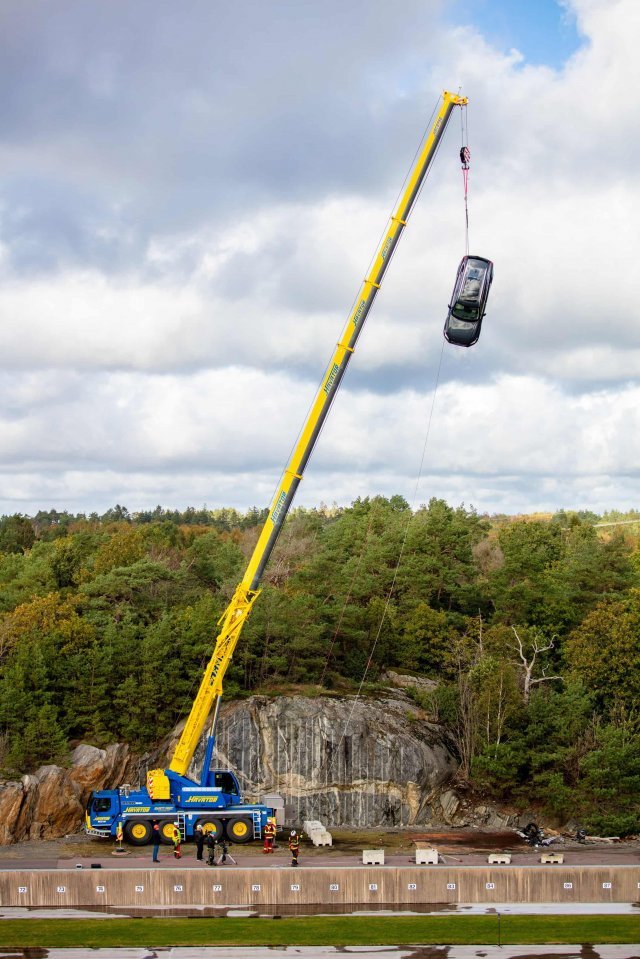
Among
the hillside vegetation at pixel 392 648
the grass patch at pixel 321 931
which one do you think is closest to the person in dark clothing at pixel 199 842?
the grass patch at pixel 321 931

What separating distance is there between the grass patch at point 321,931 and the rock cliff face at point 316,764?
645 inches

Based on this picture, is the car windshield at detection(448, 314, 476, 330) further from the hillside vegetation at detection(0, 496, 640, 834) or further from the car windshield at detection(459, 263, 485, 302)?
the hillside vegetation at detection(0, 496, 640, 834)

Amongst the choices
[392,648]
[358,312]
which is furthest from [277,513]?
[392,648]

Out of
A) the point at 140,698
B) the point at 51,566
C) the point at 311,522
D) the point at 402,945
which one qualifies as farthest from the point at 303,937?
the point at 311,522

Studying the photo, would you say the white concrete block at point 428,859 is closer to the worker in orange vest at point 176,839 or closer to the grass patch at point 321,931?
the grass patch at point 321,931

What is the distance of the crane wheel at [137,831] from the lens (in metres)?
38.7

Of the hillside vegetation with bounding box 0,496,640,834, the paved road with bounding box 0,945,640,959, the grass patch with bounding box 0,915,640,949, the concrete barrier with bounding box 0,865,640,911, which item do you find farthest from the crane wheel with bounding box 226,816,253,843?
→ the hillside vegetation with bounding box 0,496,640,834

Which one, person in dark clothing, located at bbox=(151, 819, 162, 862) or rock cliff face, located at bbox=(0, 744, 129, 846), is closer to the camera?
person in dark clothing, located at bbox=(151, 819, 162, 862)

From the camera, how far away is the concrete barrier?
32.7 metres

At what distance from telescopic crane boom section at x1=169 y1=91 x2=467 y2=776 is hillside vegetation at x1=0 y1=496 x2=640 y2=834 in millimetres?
12702

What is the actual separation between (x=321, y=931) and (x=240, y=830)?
28.0ft

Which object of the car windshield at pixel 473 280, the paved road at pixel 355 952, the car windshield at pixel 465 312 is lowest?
the paved road at pixel 355 952

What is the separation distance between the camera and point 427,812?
161ft

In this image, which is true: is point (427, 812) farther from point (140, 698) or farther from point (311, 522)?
point (311, 522)
